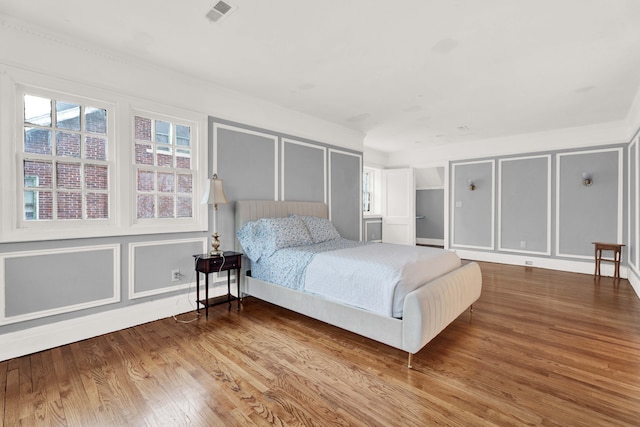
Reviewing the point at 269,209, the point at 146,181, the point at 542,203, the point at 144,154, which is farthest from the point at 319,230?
the point at 542,203

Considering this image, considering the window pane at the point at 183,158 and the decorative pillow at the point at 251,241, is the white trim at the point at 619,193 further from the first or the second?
the window pane at the point at 183,158

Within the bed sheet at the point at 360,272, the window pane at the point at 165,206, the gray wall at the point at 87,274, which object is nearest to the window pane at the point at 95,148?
the window pane at the point at 165,206

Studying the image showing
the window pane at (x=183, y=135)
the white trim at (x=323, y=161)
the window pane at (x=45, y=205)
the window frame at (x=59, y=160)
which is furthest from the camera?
the white trim at (x=323, y=161)

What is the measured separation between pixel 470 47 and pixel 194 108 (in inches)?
114

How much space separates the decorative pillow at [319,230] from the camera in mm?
3994

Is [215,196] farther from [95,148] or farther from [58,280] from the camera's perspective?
[58,280]

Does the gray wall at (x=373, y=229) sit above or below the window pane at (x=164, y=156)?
below

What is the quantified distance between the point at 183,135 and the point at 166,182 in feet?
1.93

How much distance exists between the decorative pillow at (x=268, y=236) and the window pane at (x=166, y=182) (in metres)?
0.92

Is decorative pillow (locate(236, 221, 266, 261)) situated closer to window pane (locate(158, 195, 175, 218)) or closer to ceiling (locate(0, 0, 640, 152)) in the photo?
window pane (locate(158, 195, 175, 218))

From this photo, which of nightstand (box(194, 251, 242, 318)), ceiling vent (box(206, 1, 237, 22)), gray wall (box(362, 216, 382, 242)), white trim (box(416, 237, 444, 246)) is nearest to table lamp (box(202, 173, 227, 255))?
nightstand (box(194, 251, 242, 318))

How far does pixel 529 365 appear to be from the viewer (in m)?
2.22

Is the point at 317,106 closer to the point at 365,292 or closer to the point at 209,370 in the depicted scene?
the point at 365,292

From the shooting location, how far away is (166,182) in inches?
131
